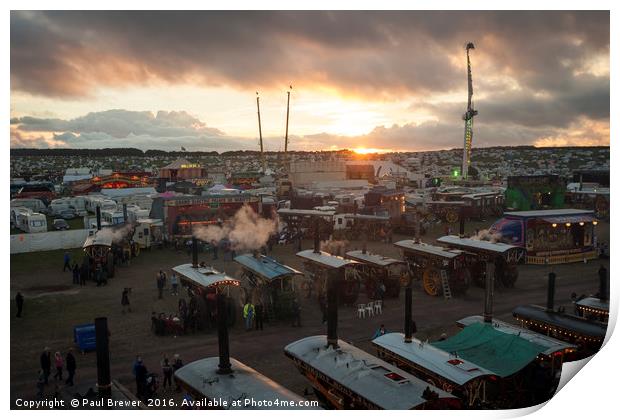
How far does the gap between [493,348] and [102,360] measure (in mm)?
8220

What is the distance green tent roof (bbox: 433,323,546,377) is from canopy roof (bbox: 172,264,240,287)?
256 inches

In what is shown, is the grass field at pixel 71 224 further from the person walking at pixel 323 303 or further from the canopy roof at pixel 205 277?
the person walking at pixel 323 303

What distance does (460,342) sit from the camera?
12.3 m

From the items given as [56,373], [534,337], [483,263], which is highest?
[483,263]

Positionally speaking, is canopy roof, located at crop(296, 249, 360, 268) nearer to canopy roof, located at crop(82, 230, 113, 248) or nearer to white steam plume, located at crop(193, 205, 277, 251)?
Answer: white steam plume, located at crop(193, 205, 277, 251)

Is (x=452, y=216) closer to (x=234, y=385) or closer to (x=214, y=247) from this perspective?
(x=214, y=247)

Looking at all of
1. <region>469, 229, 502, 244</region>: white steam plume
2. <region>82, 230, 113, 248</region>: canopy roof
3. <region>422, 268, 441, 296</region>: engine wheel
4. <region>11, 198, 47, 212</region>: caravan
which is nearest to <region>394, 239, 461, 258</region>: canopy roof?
<region>422, 268, 441, 296</region>: engine wheel

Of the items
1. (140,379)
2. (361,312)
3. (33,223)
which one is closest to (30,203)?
(33,223)

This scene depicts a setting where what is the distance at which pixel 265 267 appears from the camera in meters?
18.4

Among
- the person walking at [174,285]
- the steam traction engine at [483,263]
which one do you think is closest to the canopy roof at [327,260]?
the steam traction engine at [483,263]

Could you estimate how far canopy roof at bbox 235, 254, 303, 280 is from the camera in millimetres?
17469

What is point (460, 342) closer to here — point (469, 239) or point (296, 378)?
point (296, 378)

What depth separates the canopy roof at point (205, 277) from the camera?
51.6ft

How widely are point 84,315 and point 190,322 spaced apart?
4.44 metres
